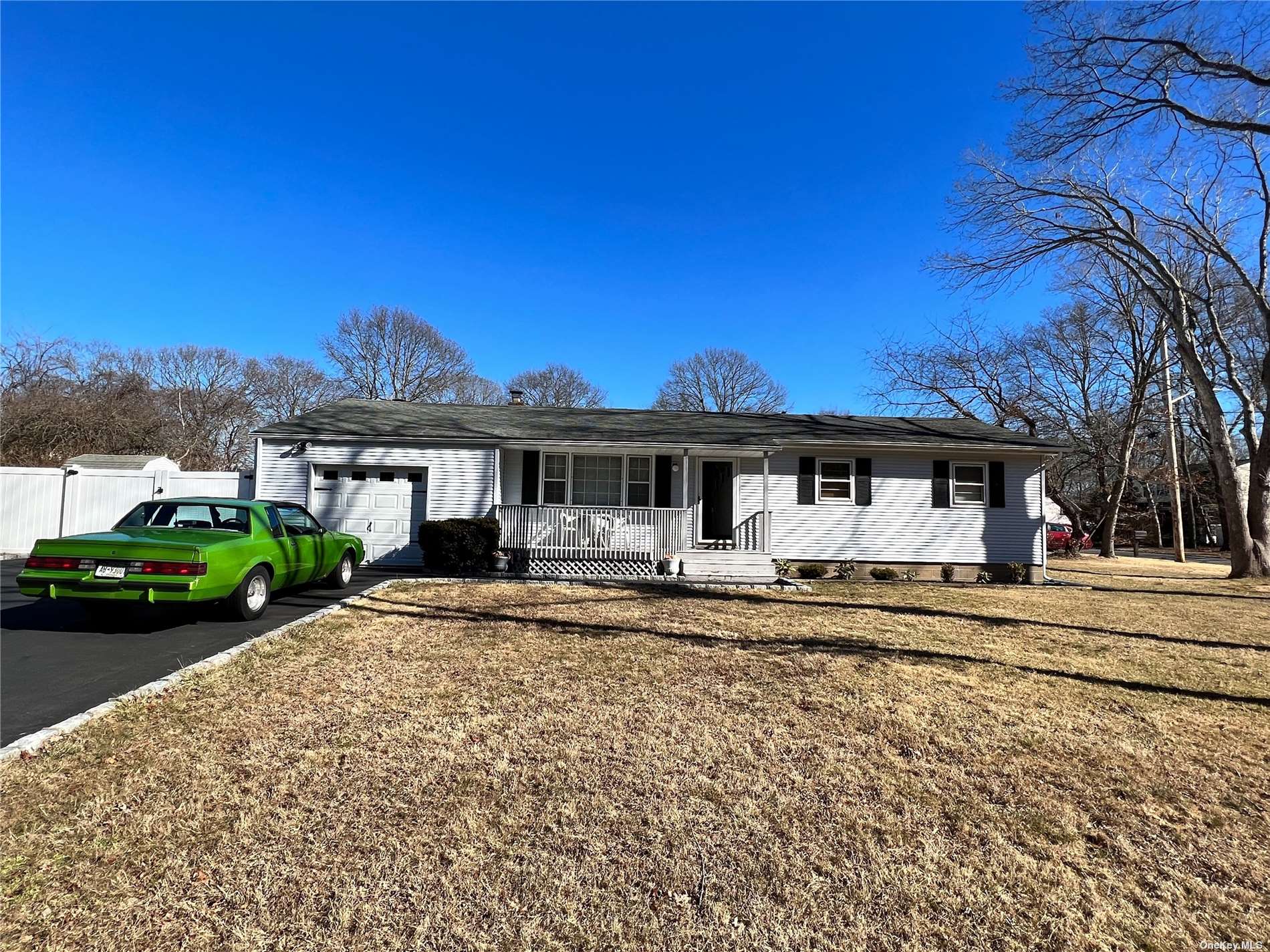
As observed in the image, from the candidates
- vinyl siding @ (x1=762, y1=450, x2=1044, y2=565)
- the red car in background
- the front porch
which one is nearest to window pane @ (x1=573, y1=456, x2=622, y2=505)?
the front porch

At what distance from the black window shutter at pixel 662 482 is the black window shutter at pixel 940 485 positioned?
636cm

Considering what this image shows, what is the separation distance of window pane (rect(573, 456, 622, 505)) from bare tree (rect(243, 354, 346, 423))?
3020cm

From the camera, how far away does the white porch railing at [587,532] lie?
12.4 m

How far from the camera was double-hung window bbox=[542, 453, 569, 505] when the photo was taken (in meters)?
14.2

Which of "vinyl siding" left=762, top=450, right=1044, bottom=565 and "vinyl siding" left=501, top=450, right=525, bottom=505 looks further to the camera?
"vinyl siding" left=762, top=450, right=1044, bottom=565

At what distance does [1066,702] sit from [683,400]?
128 ft

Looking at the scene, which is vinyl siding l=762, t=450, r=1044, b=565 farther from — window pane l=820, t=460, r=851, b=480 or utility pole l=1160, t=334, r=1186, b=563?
utility pole l=1160, t=334, r=1186, b=563

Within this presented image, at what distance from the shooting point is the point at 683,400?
43.1 metres

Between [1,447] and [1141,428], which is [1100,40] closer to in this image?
[1141,428]

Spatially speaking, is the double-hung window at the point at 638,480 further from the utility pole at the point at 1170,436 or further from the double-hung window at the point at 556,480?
the utility pole at the point at 1170,436

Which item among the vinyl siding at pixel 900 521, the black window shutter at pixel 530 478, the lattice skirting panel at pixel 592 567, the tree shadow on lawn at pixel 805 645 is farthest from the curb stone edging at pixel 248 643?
the black window shutter at pixel 530 478

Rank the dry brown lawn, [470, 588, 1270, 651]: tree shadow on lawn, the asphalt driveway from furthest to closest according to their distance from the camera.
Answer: [470, 588, 1270, 651]: tree shadow on lawn → the asphalt driveway → the dry brown lawn

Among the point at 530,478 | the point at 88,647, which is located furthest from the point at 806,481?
the point at 88,647

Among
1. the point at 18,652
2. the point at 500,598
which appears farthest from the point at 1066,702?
the point at 18,652
